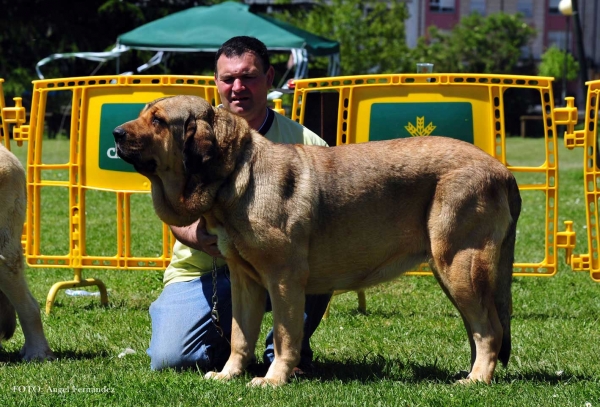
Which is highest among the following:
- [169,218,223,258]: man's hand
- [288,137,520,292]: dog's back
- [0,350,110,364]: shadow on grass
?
[288,137,520,292]: dog's back

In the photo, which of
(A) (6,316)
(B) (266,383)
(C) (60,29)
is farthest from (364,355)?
(C) (60,29)

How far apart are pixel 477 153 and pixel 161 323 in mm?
2271

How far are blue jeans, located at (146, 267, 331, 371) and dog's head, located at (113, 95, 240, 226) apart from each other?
1.16 m

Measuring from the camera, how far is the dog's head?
15.5ft

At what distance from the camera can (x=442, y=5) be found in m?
65.5

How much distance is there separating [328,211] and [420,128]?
255 cm

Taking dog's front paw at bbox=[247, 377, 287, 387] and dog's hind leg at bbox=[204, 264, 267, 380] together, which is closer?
dog's front paw at bbox=[247, 377, 287, 387]

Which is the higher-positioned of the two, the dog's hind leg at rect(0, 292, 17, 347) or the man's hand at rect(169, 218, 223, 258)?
the man's hand at rect(169, 218, 223, 258)

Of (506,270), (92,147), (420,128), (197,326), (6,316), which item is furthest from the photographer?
(92,147)

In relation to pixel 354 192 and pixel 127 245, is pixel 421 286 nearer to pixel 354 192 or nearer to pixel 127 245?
pixel 127 245

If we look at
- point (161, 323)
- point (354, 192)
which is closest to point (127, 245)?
point (161, 323)

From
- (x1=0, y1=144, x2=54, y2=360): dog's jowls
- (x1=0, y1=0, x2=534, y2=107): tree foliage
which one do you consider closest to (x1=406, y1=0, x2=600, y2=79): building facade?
(x1=0, y1=0, x2=534, y2=107): tree foliage

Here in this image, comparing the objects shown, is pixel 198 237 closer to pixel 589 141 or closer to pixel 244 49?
pixel 244 49

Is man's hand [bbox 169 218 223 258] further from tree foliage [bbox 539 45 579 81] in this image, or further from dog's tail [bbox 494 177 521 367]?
tree foliage [bbox 539 45 579 81]
